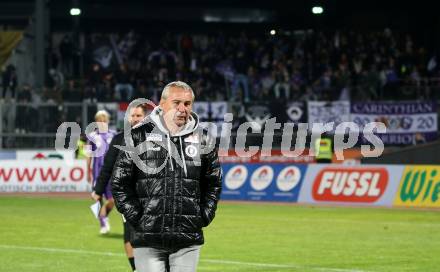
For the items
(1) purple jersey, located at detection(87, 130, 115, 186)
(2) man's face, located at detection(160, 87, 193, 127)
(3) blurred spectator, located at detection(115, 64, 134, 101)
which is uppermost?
(3) blurred spectator, located at detection(115, 64, 134, 101)

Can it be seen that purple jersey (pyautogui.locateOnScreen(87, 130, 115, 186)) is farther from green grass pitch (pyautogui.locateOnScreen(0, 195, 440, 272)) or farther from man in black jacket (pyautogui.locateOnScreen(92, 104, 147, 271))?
man in black jacket (pyautogui.locateOnScreen(92, 104, 147, 271))

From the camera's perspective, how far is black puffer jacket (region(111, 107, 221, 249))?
8.05 metres

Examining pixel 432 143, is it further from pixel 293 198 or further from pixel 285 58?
pixel 285 58

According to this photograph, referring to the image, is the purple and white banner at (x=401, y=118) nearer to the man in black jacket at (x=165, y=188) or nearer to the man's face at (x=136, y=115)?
the man's face at (x=136, y=115)

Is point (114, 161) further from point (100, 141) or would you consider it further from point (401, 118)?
point (401, 118)

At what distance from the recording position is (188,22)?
48188 millimetres

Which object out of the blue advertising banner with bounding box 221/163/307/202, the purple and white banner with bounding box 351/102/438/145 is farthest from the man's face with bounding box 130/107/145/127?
the purple and white banner with bounding box 351/102/438/145

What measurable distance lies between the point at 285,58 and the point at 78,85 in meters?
8.50

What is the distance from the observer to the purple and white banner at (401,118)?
34781 millimetres

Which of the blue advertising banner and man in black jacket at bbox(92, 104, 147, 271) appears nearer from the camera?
man in black jacket at bbox(92, 104, 147, 271)

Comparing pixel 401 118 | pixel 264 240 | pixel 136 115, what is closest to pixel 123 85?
pixel 401 118

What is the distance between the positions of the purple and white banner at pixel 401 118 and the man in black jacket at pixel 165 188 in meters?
27.1

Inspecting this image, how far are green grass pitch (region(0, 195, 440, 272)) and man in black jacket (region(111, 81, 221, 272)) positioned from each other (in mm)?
6994

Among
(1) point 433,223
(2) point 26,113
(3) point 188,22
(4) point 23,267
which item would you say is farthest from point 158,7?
(4) point 23,267
